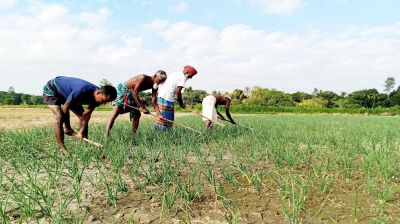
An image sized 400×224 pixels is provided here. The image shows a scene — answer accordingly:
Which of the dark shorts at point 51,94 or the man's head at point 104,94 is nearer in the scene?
the man's head at point 104,94

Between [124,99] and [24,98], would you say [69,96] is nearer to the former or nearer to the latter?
[124,99]

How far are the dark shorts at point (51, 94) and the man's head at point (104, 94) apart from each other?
643 millimetres

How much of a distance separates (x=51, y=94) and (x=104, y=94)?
2.91 ft

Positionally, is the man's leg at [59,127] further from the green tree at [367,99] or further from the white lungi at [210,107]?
the green tree at [367,99]

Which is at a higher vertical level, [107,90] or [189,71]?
[189,71]

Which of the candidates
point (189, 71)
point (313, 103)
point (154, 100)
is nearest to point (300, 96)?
point (313, 103)

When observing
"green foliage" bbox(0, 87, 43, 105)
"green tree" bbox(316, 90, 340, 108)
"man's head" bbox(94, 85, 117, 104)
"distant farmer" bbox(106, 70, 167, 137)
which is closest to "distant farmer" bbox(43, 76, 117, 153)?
"man's head" bbox(94, 85, 117, 104)

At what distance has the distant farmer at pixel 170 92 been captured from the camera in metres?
6.02

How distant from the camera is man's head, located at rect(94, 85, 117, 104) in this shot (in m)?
4.11

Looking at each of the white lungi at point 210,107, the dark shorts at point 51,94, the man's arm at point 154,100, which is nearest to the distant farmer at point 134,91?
the man's arm at point 154,100

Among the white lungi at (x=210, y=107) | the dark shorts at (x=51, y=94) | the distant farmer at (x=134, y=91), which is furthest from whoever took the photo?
the white lungi at (x=210, y=107)

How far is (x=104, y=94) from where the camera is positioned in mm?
4117

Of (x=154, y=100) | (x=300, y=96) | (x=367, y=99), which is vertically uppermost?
(x=300, y=96)

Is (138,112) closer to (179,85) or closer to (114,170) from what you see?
(179,85)
